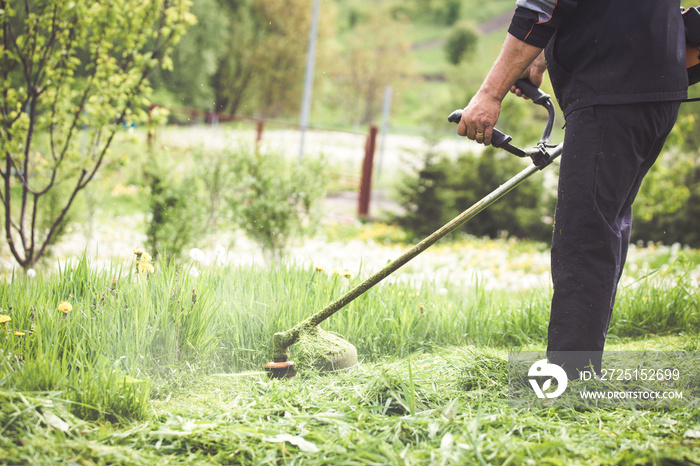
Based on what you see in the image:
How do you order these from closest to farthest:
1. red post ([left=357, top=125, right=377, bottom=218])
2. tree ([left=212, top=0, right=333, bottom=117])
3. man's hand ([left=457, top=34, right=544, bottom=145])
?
man's hand ([left=457, top=34, right=544, bottom=145]) → red post ([left=357, top=125, right=377, bottom=218]) → tree ([left=212, top=0, right=333, bottom=117])

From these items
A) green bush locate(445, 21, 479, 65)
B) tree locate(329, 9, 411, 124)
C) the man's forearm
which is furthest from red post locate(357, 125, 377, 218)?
tree locate(329, 9, 411, 124)

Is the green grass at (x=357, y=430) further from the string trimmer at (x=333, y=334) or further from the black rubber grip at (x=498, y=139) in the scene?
the black rubber grip at (x=498, y=139)

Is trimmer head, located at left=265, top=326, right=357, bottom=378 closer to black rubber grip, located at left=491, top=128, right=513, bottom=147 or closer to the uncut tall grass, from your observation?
the uncut tall grass

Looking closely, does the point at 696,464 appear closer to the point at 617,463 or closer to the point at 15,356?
the point at 617,463

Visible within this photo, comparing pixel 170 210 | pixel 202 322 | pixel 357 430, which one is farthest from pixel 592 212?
pixel 170 210

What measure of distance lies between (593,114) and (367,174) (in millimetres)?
8633

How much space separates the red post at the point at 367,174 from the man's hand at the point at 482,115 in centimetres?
825

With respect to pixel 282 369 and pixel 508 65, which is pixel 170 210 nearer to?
pixel 282 369

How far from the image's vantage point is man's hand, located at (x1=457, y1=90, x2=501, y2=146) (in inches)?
71.7

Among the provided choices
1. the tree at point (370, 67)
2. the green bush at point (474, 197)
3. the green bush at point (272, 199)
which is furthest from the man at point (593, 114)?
the tree at point (370, 67)

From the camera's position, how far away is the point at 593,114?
1747mm

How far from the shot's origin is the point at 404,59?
42781 mm

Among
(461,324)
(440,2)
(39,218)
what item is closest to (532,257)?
(461,324)

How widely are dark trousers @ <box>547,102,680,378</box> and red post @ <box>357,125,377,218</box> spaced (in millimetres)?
8336
